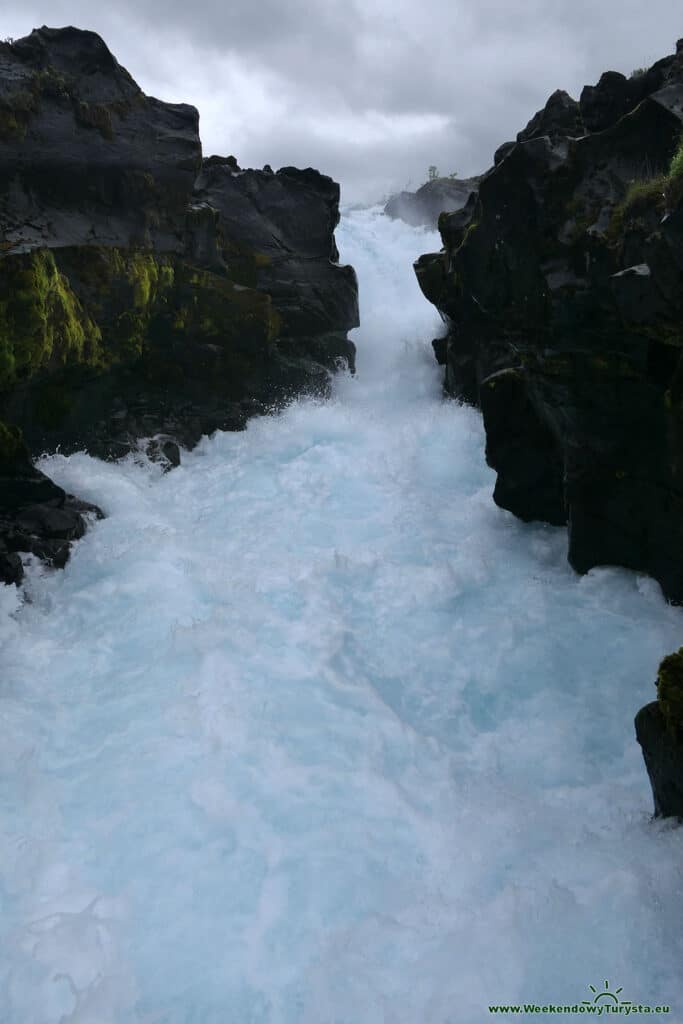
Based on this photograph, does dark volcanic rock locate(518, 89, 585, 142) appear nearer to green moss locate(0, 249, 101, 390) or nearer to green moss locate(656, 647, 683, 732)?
green moss locate(0, 249, 101, 390)

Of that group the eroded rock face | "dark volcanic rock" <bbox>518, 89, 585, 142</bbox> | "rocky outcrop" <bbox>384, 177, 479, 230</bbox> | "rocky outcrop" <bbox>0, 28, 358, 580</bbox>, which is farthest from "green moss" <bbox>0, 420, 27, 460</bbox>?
"rocky outcrop" <bbox>384, 177, 479, 230</bbox>

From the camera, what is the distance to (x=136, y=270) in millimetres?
17297

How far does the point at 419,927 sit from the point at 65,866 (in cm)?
320

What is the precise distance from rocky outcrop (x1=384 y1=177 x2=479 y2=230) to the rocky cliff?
141 ft

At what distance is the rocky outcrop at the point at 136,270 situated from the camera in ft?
47.9

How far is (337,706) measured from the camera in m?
8.27

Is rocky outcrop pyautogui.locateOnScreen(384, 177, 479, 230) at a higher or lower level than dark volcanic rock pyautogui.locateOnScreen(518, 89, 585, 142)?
higher

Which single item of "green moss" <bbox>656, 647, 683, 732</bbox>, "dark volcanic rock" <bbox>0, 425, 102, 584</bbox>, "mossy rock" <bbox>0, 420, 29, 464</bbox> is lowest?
"dark volcanic rock" <bbox>0, 425, 102, 584</bbox>

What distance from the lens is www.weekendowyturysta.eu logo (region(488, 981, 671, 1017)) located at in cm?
471

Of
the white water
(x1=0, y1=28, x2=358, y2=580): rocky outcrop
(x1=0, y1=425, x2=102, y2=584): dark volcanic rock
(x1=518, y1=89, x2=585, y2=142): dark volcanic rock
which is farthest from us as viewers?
(x1=0, y1=28, x2=358, y2=580): rocky outcrop

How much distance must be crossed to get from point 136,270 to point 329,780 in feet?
47.7

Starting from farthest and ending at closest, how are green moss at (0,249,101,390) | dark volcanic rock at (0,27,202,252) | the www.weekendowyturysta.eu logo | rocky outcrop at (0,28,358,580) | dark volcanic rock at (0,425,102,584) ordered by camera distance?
dark volcanic rock at (0,27,202,252) < rocky outcrop at (0,28,358,580) < green moss at (0,249,101,390) < dark volcanic rock at (0,425,102,584) < the www.weekendowyturysta.eu logo

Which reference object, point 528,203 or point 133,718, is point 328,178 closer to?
point 528,203

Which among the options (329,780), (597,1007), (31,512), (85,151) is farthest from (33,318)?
(597,1007)
